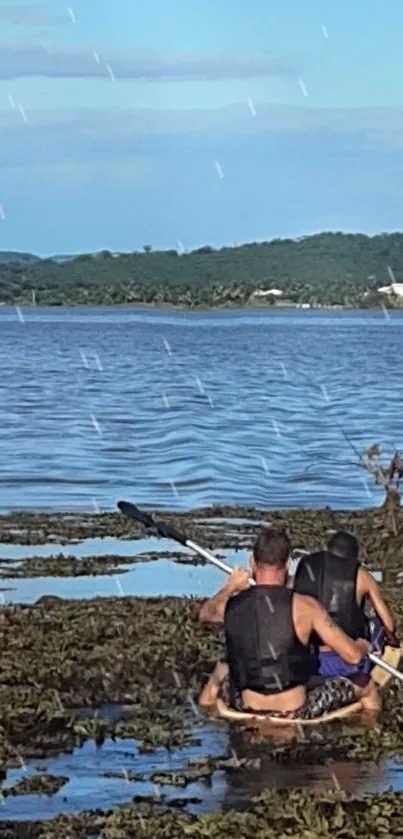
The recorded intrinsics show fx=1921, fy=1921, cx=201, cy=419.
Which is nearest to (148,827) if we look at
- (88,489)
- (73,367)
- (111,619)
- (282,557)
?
(282,557)

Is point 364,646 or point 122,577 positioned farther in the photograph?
point 122,577

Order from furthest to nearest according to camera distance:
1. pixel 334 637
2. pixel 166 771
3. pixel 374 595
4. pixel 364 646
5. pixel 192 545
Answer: pixel 192 545
pixel 374 595
pixel 364 646
pixel 334 637
pixel 166 771

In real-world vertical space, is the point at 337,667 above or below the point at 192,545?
below

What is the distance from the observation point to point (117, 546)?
25.6m

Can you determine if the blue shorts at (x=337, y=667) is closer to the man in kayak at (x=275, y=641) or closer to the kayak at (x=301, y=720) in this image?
the kayak at (x=301, y=720)

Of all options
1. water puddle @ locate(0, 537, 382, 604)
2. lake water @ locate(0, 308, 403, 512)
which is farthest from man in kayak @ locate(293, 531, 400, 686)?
lake water @ locate(0, 308, 403, 512)

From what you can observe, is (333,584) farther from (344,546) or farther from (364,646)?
(364,646)

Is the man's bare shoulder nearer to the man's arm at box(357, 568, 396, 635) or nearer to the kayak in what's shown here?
the kayak

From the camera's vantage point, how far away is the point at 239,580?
1329 cm

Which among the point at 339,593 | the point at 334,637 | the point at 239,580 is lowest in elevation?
the point at 339,593

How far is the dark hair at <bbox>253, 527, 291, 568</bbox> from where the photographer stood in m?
12.3

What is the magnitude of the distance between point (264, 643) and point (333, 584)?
4.50 feet

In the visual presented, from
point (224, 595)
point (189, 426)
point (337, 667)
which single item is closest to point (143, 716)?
point (224, 595)

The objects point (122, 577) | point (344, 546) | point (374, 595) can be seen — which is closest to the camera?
point (374, 595)
